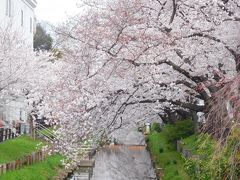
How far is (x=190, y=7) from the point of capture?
1352 cm

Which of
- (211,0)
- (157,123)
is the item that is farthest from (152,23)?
(157,123)

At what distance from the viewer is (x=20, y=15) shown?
35.4m

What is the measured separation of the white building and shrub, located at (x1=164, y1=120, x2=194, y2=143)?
10703mm

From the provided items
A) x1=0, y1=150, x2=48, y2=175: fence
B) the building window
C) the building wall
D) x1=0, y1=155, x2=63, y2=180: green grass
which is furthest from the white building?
x1=0, y1=155, x2=63, y2=180: green grass

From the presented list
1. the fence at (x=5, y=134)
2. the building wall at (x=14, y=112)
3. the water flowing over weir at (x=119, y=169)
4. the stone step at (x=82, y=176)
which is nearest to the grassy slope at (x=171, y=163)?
the water flowing over weir at (x=119, y=169)

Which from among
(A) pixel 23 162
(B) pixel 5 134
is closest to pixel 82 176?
(B) pixel 5 134

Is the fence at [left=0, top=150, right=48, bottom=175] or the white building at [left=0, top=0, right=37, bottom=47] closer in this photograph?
the fence at [left=0, top=150, right=48, bottom=175]

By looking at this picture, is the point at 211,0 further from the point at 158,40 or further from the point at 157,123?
the point at 157,123

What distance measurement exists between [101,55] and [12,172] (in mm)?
5434

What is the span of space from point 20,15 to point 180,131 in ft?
50.6

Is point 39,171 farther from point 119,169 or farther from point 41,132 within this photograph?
point 41,132

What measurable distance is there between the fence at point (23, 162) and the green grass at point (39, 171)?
0.21m

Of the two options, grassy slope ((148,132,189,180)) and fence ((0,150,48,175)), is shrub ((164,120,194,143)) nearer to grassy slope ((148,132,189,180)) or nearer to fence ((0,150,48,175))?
grassy slope ((148,132,189,180))

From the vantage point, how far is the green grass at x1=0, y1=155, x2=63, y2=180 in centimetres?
1662
